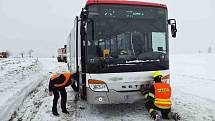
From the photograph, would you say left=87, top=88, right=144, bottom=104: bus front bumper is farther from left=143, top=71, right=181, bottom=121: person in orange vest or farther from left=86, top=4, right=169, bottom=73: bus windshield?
left=86, top=4, right=169, bottom=73: bus windshield

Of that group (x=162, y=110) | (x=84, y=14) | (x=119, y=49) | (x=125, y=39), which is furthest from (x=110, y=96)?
(x=84, y=14)

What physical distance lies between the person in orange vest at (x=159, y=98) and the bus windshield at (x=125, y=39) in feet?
1.67

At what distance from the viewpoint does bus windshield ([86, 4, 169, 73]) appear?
7684 millimetres

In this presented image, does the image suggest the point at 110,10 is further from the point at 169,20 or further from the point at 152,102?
the point at 152,102

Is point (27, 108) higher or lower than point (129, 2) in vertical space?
lower

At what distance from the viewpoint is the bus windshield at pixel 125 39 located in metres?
7.68

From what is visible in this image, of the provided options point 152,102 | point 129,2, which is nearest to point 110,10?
point 129,2

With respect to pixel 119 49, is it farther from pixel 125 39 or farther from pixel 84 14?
pixel 84 14

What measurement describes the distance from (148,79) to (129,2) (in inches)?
90.4

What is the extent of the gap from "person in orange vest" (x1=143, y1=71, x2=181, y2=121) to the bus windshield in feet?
1.67

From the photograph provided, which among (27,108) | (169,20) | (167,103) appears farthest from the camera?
(27,108)

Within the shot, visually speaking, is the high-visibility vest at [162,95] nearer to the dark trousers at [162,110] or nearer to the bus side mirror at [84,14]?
the dark trousers at [162,110]

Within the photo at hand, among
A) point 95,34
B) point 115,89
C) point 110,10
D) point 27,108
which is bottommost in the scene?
point 27,108

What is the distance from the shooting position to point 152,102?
25.6 feet
